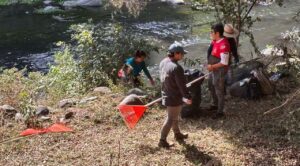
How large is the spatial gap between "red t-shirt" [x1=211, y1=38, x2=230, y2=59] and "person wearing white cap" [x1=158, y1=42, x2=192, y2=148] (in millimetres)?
1041

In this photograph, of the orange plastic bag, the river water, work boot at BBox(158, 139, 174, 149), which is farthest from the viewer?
the river water

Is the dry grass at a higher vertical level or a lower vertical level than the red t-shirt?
lower

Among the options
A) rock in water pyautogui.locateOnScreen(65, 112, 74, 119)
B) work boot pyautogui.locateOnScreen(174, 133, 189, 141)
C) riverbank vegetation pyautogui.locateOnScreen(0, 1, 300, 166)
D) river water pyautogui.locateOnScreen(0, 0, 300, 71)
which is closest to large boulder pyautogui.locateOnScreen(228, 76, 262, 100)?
riverbank vegetation pyautogui.locateOnScreen(0, 1, 300, 166)

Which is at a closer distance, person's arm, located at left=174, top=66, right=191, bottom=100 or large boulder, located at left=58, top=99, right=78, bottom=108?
person's arm, located at left=174, top=66, right=191, bottom=100

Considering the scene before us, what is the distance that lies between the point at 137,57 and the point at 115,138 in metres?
2.38

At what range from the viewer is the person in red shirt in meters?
6.83

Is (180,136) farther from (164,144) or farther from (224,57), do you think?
(224,57)

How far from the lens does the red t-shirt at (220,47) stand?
6.84 metres

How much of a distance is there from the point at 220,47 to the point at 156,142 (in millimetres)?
1791

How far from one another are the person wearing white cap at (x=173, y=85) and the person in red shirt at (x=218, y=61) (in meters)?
1.04

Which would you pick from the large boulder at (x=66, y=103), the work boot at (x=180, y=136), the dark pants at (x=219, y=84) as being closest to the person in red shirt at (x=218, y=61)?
the dark pants at (x=219, y=84)

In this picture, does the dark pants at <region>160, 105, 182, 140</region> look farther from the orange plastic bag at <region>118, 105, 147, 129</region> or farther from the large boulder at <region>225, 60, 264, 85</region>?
the large boulder at <region>225, 60, 264, 85</region>

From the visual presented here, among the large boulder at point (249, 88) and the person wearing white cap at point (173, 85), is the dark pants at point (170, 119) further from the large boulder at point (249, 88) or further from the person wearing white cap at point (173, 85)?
the large boulder at point (249, 88)

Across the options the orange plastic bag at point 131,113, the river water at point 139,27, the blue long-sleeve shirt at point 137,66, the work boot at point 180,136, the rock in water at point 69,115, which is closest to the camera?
the work boot at point 180,136
